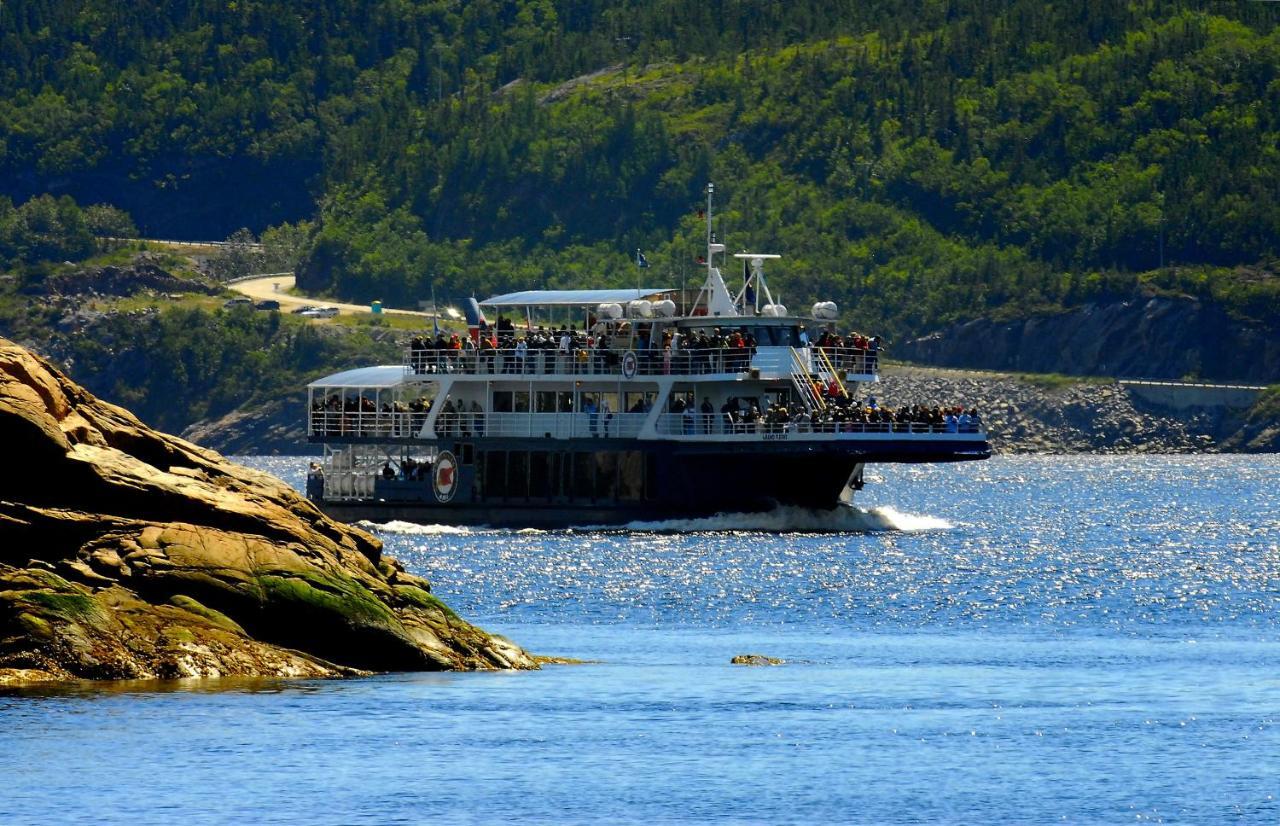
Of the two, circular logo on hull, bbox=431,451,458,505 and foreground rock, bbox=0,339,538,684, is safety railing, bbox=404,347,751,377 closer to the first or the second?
circular logo on hull, bbox=431,451,458,505

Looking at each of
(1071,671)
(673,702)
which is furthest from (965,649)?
(673,702)

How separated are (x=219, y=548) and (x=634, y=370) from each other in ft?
144

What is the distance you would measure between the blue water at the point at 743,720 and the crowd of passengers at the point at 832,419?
38.4 ft

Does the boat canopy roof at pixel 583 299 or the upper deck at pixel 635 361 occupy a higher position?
the boat canopy roof at pixel 583 299

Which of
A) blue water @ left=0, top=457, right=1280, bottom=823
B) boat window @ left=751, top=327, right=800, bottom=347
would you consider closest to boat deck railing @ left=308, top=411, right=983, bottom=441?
boat window @ left=751, top=327, right=800, bottom=347

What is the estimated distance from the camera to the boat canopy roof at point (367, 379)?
9381cm

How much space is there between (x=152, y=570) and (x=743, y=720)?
976cm

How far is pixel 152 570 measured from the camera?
4506cm

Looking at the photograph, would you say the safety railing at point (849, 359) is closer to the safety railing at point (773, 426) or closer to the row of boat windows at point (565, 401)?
the safety railing at point (773, 426)

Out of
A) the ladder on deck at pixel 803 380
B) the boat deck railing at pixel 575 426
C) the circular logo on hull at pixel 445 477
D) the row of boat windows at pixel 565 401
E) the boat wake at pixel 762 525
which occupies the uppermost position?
the ladder on deck at pixel 803 380

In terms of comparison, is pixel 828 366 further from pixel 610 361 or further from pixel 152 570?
pixel 152 570

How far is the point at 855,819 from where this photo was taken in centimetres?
3747

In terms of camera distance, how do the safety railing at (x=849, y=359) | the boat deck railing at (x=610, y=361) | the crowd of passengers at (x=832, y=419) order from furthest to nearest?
the safety railing at (x=849, y=359) < the boat deck railing at (x=610, y=361) < the crowd of passengers at (x=832, y=419)

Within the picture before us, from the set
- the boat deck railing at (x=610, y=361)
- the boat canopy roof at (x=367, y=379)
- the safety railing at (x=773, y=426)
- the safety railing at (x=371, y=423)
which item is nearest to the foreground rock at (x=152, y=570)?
the safety railing at (x=773, y=426)
